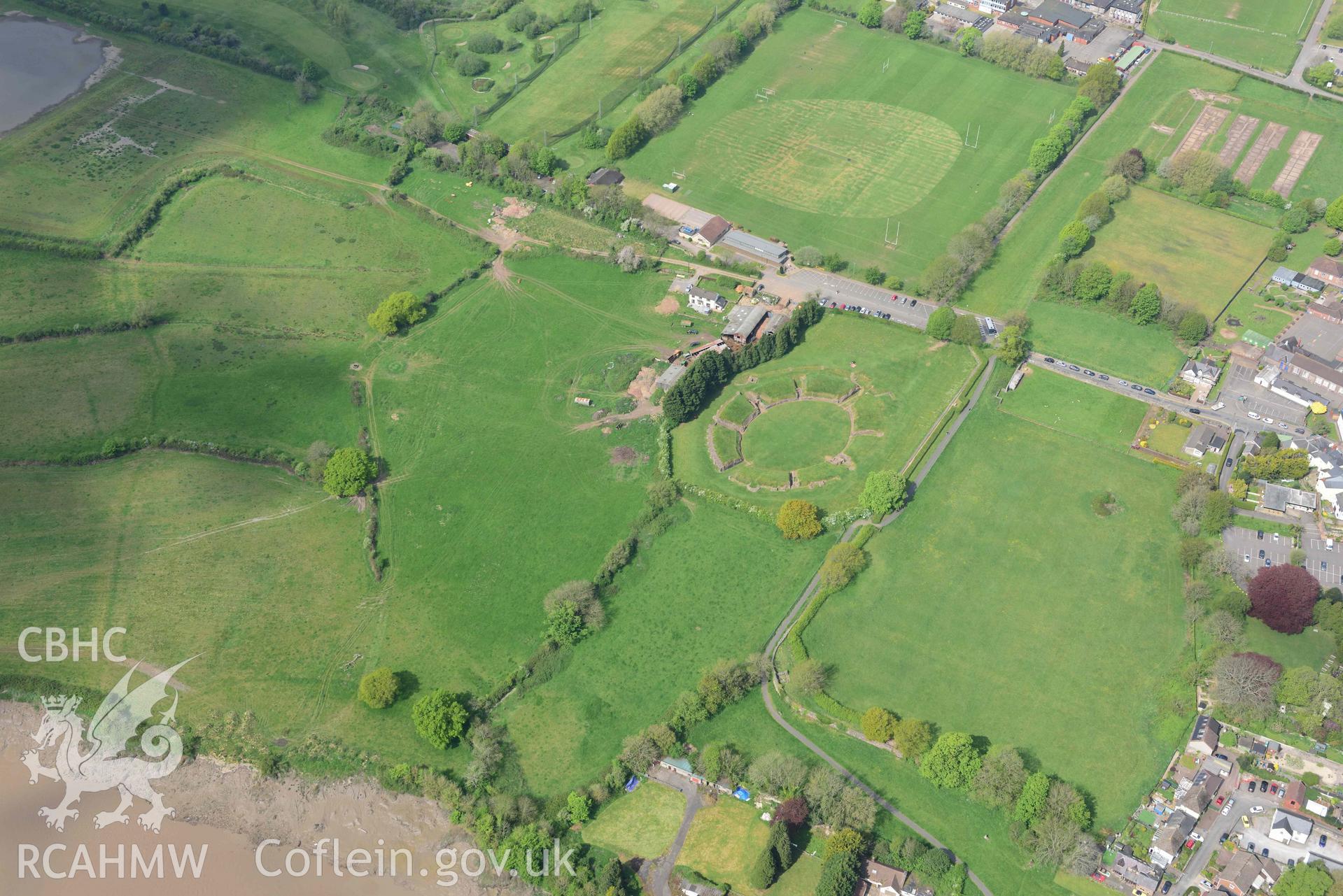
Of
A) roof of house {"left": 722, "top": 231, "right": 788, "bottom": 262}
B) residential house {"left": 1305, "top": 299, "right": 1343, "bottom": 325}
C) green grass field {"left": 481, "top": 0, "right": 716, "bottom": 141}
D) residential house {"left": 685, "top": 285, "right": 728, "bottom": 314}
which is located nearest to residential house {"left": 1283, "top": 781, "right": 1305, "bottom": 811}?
residential house {"left": 1305, "top": 299, "right": 1343, "bottom": 325}

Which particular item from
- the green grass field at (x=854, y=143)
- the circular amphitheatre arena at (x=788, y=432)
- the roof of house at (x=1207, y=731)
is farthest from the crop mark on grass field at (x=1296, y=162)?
the roof of house at (x=1207, y=731)

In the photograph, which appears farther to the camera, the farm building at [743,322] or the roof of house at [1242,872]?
the farm building at [743,322]

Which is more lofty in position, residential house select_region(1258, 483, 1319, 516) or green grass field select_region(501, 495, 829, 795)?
residential house select_region(1258, 483, 1319, 516)

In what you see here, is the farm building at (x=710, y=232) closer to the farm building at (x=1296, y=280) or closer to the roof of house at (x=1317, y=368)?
the roof of house at (x=1317, y=368)

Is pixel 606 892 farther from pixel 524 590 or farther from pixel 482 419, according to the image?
pixel 482 419

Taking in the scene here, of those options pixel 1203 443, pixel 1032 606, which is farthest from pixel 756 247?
pixel 1032 606

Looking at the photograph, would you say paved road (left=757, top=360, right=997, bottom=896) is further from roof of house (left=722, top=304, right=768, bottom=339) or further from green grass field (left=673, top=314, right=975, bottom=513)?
roof of house (left=722, top=304, right=768, bottom=339)

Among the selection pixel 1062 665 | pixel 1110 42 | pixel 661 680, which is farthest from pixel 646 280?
pixel 1110 42
